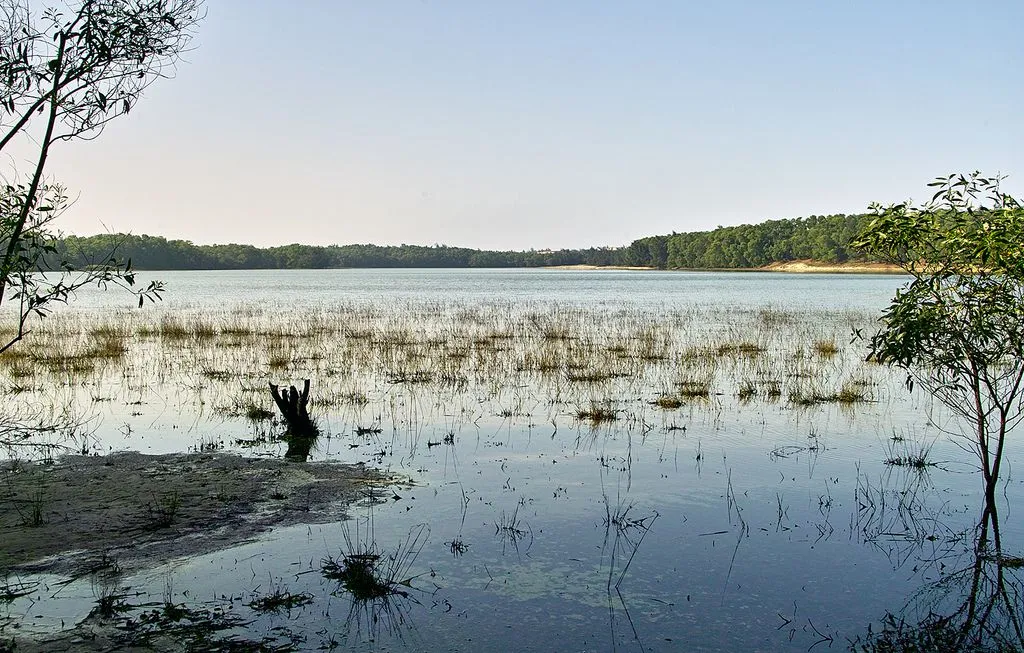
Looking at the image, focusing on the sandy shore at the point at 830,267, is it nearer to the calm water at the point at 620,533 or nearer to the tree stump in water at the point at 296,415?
the calm water at the point at 620,533

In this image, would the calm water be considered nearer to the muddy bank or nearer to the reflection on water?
the reflection on water

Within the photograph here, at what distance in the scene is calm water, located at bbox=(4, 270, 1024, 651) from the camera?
678cm

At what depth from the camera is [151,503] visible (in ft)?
31.4

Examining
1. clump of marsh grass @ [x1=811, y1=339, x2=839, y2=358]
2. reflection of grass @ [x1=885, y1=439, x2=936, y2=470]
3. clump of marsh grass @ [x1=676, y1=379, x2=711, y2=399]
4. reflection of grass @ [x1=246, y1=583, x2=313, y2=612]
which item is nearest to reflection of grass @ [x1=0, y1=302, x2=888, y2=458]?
clump of marsh grass @ [x1=676, y1=379, x2=711, y2=399]

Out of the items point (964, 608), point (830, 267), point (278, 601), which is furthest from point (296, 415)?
point (830, 267)

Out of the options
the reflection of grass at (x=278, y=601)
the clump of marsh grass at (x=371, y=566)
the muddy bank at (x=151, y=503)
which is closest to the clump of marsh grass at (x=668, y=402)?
the muddy bank at (x=151, y=503)

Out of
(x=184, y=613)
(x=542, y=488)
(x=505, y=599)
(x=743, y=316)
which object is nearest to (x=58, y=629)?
(x=184, y=613)

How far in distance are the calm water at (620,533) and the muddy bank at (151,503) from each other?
0.47 metres

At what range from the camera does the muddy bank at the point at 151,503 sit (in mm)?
8070

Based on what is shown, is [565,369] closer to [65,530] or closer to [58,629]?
[65,530]

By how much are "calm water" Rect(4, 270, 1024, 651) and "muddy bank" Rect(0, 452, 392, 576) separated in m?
0.47

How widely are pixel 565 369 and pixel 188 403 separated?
9231 millimetres

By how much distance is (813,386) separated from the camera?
18.9 meters

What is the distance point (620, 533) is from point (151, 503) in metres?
5.25
